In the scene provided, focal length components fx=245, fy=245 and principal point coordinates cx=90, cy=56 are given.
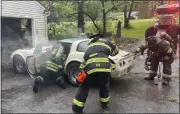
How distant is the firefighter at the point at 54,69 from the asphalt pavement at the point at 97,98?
212 mm

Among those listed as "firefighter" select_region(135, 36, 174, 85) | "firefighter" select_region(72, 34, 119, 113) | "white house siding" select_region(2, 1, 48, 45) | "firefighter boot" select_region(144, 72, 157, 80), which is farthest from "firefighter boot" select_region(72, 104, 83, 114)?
"white house siding" select_region(2, 1, 48, 45)

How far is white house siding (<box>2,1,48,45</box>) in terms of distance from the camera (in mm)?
12414

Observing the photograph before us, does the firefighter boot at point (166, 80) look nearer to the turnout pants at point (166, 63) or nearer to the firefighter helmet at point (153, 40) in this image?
the turnout pants at point (166, 63)

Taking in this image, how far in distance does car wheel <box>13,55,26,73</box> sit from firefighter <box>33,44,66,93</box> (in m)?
1.62

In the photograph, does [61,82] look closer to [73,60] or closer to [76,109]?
[73,60]

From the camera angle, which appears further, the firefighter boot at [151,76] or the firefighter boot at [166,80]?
the firefighter boot at [151,76]

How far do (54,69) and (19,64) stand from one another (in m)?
2.20

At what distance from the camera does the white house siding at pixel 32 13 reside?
489 inches

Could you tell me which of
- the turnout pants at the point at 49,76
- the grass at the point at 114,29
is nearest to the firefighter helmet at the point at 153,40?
the turnout pants at the point at 49,76

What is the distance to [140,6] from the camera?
17.8m

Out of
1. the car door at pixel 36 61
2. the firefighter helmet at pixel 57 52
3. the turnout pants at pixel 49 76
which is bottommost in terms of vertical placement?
the turnout pants at pixel 49 76

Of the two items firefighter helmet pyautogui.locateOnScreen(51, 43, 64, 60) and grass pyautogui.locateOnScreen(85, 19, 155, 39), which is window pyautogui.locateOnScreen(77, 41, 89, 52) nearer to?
firefighter helmet pyautogui.locateOnScreen(51, 43, 64, 60)

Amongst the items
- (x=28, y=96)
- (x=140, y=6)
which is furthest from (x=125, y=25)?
(x=28, y=96)

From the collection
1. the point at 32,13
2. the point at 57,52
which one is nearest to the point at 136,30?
the point at 32,13
